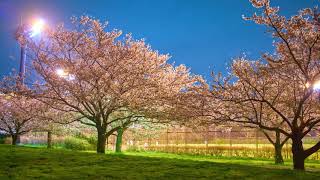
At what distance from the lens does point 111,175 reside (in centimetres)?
1430

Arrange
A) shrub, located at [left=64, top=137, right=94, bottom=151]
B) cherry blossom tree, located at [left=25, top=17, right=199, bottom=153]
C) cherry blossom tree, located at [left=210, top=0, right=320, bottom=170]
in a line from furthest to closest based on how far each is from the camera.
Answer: shrub, located at [left=64, top=137, right=94, bottom=151] < cherry blossom tree, located at [left=25, top=17, right=199, bottom=153] < cherry blossom tree, located at [left=210, top=0, right=320, bottom=170]

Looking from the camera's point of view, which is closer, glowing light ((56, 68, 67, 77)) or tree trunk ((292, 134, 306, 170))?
tree trunk ((292, 134, 306, 170))

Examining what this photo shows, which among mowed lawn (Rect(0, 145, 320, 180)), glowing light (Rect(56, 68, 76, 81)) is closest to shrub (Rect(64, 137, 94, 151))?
glowing light (Rect(56, 68, 76, 81))

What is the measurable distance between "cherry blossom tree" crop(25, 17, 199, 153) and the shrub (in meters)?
17.8

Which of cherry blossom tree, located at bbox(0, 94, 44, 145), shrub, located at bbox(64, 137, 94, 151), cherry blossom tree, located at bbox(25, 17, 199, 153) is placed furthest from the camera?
shrub, located at bbox(64, 137, 94, 151)

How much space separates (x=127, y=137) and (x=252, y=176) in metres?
35.3

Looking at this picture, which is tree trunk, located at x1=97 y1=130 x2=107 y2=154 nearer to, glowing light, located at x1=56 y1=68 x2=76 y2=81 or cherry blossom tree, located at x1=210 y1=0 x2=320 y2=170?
glowing light, located at x1=56 y1=68 x2=76 y2=81

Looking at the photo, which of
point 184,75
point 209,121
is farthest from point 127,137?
point 209,121

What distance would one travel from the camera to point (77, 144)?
44156 millimetres

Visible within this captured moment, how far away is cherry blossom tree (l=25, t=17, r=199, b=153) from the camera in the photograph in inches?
976

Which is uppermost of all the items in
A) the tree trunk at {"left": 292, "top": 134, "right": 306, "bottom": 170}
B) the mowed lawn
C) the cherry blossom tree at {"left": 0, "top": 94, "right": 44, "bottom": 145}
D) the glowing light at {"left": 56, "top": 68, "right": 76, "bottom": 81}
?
the glowing light at {"left": 56, "top": 68, "right": 76, "bottom": 81}

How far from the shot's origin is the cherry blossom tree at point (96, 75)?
2480 cm

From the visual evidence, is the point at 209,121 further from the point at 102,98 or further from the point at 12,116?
the point at 12,116

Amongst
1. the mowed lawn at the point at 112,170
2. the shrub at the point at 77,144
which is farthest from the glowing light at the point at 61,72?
the shrub at the point at 77,144
